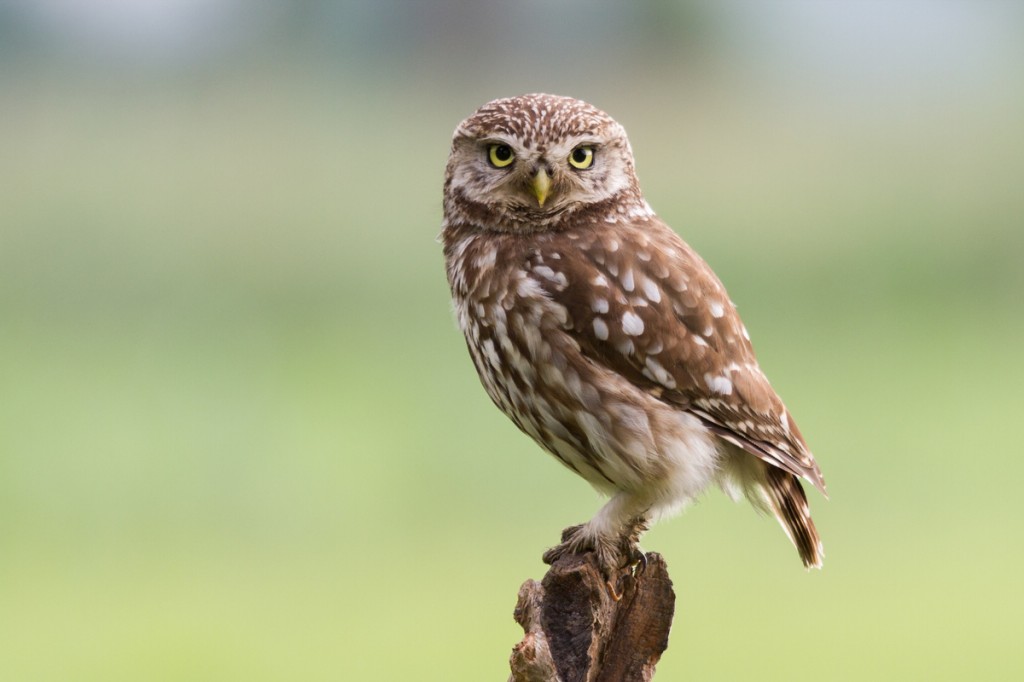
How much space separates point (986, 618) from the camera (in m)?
7.69

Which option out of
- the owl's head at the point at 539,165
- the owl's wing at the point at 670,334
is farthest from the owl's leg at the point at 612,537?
the owl's head at the point at 539,165

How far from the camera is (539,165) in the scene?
317 cm

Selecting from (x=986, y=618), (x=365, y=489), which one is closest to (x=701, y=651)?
(x=986, y=618)

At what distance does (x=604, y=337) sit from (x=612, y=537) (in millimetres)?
441

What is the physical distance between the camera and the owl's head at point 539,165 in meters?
3.18

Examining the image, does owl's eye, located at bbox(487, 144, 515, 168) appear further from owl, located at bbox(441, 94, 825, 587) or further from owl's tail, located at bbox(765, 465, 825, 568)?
owl's tail, located at bbox(765, 465, 825, 568)

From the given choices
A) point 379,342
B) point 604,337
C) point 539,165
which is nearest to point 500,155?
point 539,165

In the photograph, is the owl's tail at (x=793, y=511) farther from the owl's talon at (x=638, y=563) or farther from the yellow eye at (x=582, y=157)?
Answer: the yellow eye at (x=582, y=157)

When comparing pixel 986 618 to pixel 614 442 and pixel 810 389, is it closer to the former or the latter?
pixel 810 389

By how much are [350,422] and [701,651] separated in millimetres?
3569

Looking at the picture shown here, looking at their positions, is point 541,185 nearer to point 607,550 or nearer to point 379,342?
point 607,550

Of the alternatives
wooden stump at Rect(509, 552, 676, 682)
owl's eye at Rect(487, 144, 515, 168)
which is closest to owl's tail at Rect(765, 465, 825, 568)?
wooden stump at Rect(509, 552, 676, 682)

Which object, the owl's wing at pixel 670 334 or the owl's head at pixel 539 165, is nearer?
the owl's wing at pixel 670 334

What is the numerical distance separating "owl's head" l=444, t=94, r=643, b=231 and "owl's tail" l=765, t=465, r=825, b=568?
73 centimetres
